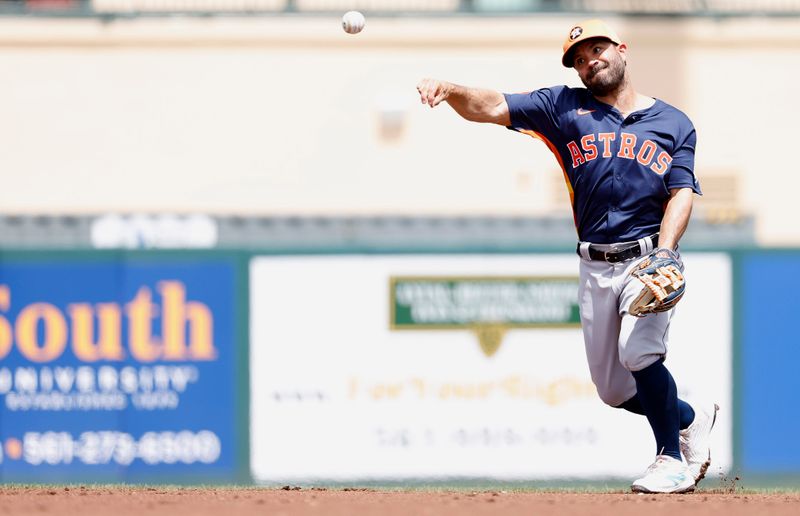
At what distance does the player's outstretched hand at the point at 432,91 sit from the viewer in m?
6.35

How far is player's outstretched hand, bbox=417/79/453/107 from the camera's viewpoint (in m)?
6.35

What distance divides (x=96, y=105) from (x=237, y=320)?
22.3ft

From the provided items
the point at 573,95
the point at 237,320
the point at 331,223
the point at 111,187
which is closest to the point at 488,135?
the point at 331,223

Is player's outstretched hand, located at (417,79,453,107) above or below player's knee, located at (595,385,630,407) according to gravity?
above

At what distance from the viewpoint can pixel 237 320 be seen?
911cm

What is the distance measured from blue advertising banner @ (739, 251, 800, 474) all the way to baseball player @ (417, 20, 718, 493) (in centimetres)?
249

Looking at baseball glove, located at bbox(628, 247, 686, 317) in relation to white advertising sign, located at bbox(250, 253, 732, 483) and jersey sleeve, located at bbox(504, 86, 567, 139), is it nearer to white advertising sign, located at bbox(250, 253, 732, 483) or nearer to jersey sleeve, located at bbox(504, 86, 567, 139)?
jersey sleeve, located at bbox(504, 86, 567, 139)

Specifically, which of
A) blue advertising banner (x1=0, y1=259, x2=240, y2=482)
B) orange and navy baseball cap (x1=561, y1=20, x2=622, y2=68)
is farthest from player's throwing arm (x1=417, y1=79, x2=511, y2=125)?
blue advertising banner (x1=0, y1=259, x2=240, y2=482)

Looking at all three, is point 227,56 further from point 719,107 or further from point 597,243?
point 597,243

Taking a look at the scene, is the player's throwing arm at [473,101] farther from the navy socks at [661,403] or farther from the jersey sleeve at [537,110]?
the navy socks at [661,403]

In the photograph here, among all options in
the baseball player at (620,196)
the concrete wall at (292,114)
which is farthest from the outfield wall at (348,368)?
the concrete wall at (292,114)

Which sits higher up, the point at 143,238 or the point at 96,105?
the point at 96,105

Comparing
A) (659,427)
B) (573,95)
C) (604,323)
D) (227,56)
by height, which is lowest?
(659,427)

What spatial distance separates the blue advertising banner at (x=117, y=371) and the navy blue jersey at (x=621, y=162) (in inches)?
125
